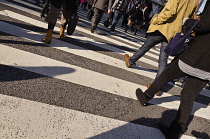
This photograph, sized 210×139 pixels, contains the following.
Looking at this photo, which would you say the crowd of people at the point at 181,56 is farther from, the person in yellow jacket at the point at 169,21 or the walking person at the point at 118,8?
the walking person at the point at 118,8

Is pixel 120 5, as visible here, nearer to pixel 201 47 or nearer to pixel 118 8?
pixel 118 8

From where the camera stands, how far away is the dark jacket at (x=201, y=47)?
6.08 feet

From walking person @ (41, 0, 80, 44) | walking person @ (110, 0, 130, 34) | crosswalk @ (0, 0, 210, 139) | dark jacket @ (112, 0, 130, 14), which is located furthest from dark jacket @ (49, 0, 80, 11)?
dark jacket @ (112, 0, 130, 14)

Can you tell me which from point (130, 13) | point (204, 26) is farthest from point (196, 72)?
point (130, 13)

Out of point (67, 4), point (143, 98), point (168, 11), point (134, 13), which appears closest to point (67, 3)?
point (67, 4)

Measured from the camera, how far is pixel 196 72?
1968mm

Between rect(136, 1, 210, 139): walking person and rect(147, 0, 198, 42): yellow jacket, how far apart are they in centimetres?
90

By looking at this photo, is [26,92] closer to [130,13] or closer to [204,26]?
[204,26]

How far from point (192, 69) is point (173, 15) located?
54.2 inches

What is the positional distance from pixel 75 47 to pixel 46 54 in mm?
1024

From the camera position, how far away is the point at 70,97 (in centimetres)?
216

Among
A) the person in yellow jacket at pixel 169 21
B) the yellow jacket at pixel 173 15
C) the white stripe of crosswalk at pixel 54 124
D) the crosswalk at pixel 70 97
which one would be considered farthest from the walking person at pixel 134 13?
the white stripe of crosswalk at pixel 54 124

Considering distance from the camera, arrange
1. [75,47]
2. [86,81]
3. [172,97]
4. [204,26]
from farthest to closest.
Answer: [75,47] → [172,97] → [86,81] → [204,26]

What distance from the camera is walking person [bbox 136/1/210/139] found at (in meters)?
1.91
